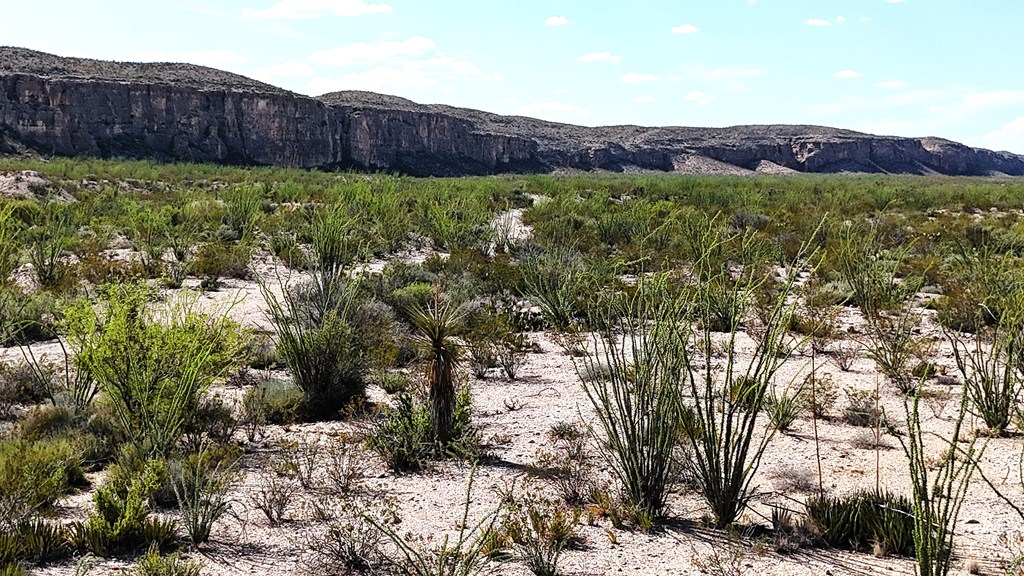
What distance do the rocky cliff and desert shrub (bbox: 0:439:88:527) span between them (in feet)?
186

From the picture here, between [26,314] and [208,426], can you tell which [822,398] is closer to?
[208,426]

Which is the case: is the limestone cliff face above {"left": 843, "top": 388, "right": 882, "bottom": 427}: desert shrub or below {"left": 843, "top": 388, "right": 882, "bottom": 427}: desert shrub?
above

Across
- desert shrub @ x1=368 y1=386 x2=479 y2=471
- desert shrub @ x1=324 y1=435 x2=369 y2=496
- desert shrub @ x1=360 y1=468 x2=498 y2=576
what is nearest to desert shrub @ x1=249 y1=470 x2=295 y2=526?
desert shrub @ x1=324 y1=435 x2=369 y2=496

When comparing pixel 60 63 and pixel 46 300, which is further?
pixel 60 63

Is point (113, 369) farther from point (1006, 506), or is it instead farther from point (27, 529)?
point (1006, 506)

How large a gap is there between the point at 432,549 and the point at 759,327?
741 centimetres

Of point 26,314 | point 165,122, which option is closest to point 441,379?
point 26,314

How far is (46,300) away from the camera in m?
10.2

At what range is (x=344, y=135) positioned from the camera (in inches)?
3147

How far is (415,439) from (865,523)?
335cm

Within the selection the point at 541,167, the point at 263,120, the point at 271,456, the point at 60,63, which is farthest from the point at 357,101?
the point at 271,456

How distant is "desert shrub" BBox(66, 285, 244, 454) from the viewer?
5422mm

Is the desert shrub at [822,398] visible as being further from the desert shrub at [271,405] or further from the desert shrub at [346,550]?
the desert shrub at [271,405]

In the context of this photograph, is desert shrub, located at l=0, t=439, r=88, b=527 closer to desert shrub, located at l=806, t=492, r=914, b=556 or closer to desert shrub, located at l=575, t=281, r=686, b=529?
desert shrub, located at l=575, t=281, r=686, b=529
